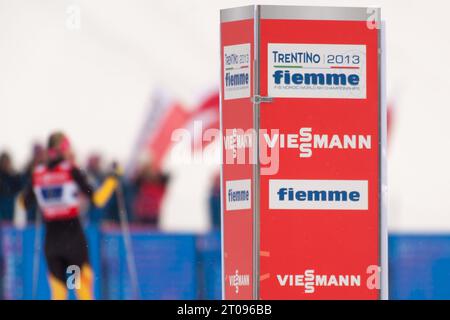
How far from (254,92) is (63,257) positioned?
5.87ft

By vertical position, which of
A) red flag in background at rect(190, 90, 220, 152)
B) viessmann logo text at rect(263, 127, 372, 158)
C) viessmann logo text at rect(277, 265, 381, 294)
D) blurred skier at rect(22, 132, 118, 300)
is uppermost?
red flag in background at rect(190, 90, 220, 152)

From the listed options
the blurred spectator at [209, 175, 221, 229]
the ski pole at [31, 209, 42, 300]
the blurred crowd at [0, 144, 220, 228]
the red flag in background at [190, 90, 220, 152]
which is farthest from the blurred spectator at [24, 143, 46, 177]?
the blurred spectator at [209, 175, 221, 229]

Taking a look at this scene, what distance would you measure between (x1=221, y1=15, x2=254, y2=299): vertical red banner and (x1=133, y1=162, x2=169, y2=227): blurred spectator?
0.88m

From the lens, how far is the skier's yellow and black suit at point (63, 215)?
7477mm

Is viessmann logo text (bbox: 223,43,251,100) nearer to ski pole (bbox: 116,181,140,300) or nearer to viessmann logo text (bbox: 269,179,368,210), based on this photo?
viessmann logo text (bbox: 269,179,368,210)

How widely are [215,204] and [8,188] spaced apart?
4.33 ft

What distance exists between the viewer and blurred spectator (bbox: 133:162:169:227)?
7370 millimetres

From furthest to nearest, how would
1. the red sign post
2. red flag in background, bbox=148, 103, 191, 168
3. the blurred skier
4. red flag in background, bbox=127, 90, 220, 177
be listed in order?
the blurred skier
red flag in background, bbox=148, 103, 191, 168
red flag in background, bbox=127, 90, 220, 177
the red sign post

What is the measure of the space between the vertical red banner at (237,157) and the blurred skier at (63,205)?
1.15 meters

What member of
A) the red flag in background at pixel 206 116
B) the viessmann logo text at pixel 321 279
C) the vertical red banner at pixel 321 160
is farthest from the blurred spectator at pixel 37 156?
the viessmann logo text at pixel 321 279

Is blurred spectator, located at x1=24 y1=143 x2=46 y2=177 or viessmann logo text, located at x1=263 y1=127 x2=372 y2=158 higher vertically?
viessmann logo text, located at x1=263 y1=127 x2=372 y2=158

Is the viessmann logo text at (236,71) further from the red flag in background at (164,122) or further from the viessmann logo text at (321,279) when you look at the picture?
the viessmann logo text at (321,279)

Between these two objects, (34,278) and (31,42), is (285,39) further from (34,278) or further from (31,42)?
(34,278)
